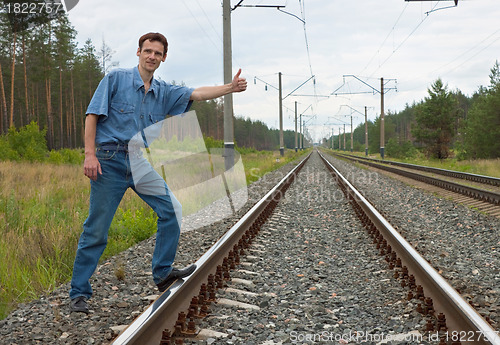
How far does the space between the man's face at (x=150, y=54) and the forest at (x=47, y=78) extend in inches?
746

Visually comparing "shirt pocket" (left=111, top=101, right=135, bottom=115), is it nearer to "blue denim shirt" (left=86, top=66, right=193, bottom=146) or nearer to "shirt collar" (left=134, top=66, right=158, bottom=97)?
"blue denim shirt" (left=86, top=66, right=193, bottom=146)

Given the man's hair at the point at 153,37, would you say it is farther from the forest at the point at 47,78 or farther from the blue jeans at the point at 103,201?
the forest at the point at 47,78

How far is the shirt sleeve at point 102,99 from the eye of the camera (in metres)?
3.08

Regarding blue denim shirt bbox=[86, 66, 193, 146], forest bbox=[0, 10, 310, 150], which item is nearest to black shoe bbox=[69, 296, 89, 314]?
blue denim shirt bbox=[86, 66, 193, 146]

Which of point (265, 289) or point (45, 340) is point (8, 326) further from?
point (265, 289)

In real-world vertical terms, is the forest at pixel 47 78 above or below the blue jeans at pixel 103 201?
above

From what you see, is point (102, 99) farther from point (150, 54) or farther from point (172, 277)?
point (172, 277)

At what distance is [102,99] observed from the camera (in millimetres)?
3115

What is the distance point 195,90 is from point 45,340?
203 cm

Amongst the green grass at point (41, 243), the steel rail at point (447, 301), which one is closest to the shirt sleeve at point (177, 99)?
the green grass at point (41, 243)

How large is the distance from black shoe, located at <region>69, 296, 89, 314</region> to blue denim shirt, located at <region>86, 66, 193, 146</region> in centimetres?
109

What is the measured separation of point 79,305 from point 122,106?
4.63ft

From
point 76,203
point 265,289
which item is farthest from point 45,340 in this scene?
point 76,203

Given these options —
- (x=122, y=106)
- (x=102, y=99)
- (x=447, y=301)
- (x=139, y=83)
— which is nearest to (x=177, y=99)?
(x=139, y=83)
